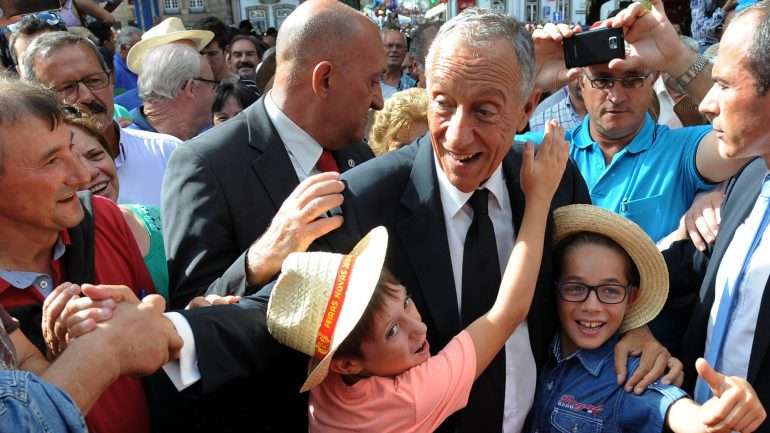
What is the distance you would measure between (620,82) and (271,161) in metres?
1.50

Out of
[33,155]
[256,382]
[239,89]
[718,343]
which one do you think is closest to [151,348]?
[256,382]

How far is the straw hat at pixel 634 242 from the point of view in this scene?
1.96 metres

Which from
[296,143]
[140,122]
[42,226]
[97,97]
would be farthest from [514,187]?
[140,122]

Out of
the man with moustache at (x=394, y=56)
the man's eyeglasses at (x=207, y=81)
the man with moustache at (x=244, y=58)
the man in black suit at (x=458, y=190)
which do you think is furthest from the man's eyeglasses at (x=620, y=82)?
the man with moustache at (x=244, y=58)

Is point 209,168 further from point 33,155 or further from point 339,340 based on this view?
point 339,340

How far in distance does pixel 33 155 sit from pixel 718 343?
6.33ft

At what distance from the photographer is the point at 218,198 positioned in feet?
7.07

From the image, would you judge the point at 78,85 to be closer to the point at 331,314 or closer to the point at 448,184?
the point at 448,184

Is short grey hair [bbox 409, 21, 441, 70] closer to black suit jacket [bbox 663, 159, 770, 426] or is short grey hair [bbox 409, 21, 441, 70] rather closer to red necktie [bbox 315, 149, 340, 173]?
red necktie [bbox 315, 149, 340, 173]

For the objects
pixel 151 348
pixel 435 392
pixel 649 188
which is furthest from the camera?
pixel 649 188

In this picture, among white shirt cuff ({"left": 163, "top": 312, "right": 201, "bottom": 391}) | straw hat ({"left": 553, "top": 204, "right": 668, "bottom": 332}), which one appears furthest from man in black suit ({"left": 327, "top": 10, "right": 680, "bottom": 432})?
white shirt cuff ({"left": 163, "top": 312, "right": 201, "bottom": 391})

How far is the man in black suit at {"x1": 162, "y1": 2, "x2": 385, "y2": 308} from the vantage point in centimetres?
174

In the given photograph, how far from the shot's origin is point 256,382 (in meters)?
1.68

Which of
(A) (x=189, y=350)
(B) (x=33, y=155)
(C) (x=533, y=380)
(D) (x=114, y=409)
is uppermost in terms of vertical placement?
(B) (x=33, y=155)
